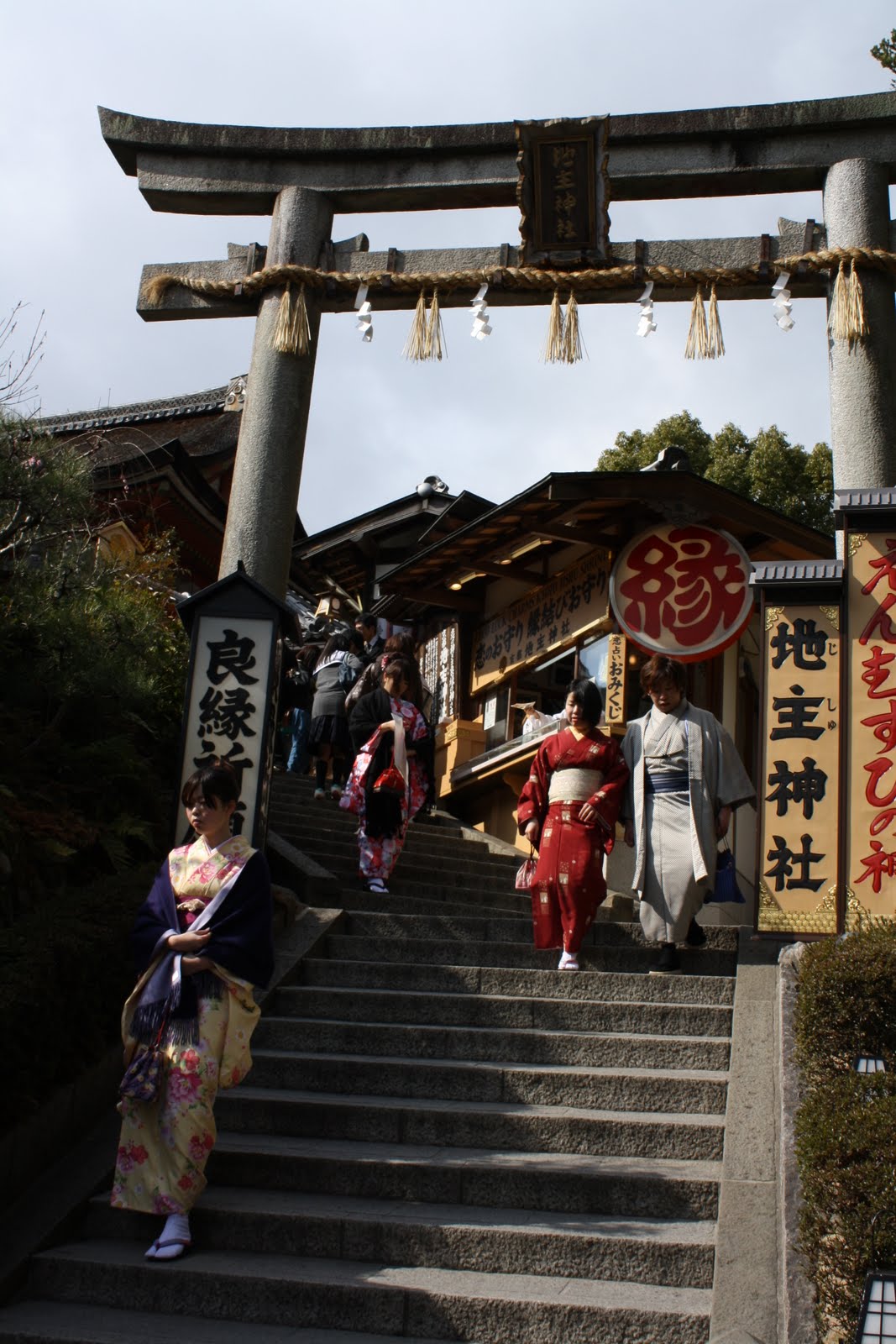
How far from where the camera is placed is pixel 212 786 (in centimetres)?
630

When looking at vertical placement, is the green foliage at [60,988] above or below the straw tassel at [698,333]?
below

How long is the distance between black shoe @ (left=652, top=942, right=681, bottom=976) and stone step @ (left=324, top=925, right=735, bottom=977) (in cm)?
12

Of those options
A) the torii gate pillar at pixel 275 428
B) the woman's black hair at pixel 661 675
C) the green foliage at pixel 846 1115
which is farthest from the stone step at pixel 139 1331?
the torii gate pillar at pixel 275 428

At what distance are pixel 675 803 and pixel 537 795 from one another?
900 millimetres

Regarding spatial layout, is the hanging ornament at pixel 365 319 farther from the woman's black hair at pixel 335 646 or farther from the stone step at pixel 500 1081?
the stone step at pixel 500 1081

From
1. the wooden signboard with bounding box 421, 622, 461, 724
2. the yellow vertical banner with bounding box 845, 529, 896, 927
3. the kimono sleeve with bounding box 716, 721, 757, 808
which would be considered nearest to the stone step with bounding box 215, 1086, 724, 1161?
the yellow vertical banner with bounding box 845, 529, 896, 927

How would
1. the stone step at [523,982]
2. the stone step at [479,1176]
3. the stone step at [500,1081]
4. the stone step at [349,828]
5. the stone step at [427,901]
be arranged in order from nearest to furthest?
the stone step at [479,1176], the stone step at [500,1081], the stone step at [523,982], the stone step at [427,901], the stone step at [349,828]

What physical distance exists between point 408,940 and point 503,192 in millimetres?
7695

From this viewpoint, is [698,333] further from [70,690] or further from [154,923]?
[154,923]

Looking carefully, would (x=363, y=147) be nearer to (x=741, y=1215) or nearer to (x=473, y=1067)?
(x=473, y=1067)

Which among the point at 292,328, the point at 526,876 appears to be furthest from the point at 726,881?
the point at 292,328

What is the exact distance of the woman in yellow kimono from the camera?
5875 mm

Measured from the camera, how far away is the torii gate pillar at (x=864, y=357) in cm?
1117

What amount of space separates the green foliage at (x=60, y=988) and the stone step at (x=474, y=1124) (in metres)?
0.78
